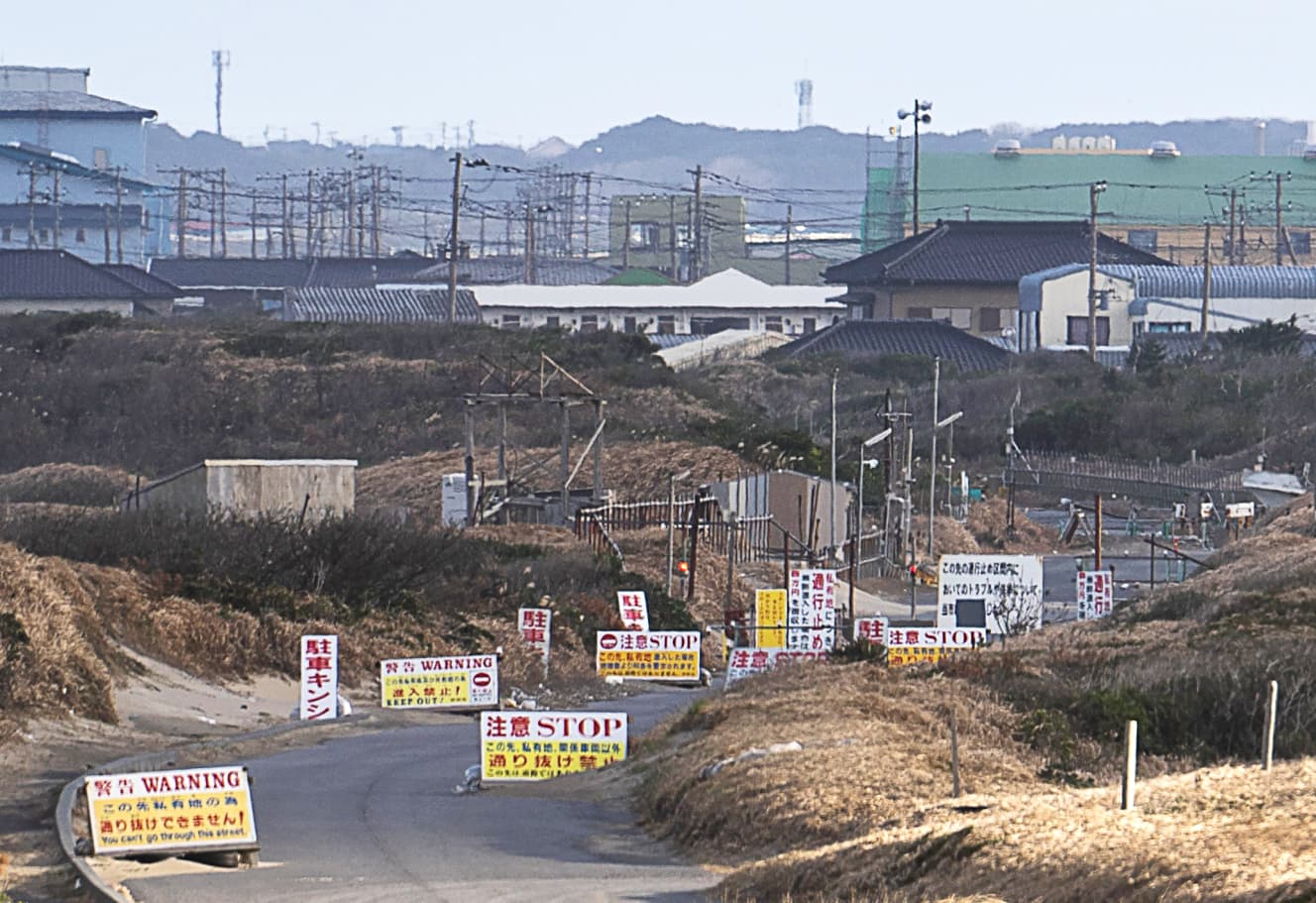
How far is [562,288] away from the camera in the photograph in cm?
10744

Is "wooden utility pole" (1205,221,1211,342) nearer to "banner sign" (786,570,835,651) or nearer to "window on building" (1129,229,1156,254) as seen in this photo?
"window on building" (1129,229,1156,254)

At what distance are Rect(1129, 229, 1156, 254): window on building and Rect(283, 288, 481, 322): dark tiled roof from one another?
156 ft

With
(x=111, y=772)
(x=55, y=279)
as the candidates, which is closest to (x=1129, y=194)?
(x=55, y=279)

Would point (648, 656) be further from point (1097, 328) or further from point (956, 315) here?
point (956, 315)

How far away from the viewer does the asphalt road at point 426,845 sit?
1335cm

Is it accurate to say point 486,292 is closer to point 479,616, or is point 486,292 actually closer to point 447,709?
point 479,616

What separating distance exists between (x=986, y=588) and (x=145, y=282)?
260 ft

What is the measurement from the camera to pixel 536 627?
3189cm

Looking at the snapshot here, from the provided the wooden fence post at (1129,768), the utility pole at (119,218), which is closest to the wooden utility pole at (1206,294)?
the utility pole at (119,218)

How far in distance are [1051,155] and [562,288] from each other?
160 feet

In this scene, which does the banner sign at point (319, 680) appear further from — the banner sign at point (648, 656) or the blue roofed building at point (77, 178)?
the blue roofed building at point (77, 178)

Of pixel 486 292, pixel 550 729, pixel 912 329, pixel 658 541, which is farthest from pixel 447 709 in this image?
pixel 486 292

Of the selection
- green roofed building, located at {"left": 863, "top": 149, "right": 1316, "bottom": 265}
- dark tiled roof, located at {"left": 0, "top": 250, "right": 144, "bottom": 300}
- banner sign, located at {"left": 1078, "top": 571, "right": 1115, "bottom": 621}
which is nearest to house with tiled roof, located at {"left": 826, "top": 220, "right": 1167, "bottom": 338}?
dark tiled roof, located at {"left": 0, "top": 250, "right": 144, "bottom": 300}

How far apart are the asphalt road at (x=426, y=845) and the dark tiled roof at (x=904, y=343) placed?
6741 centimetres
